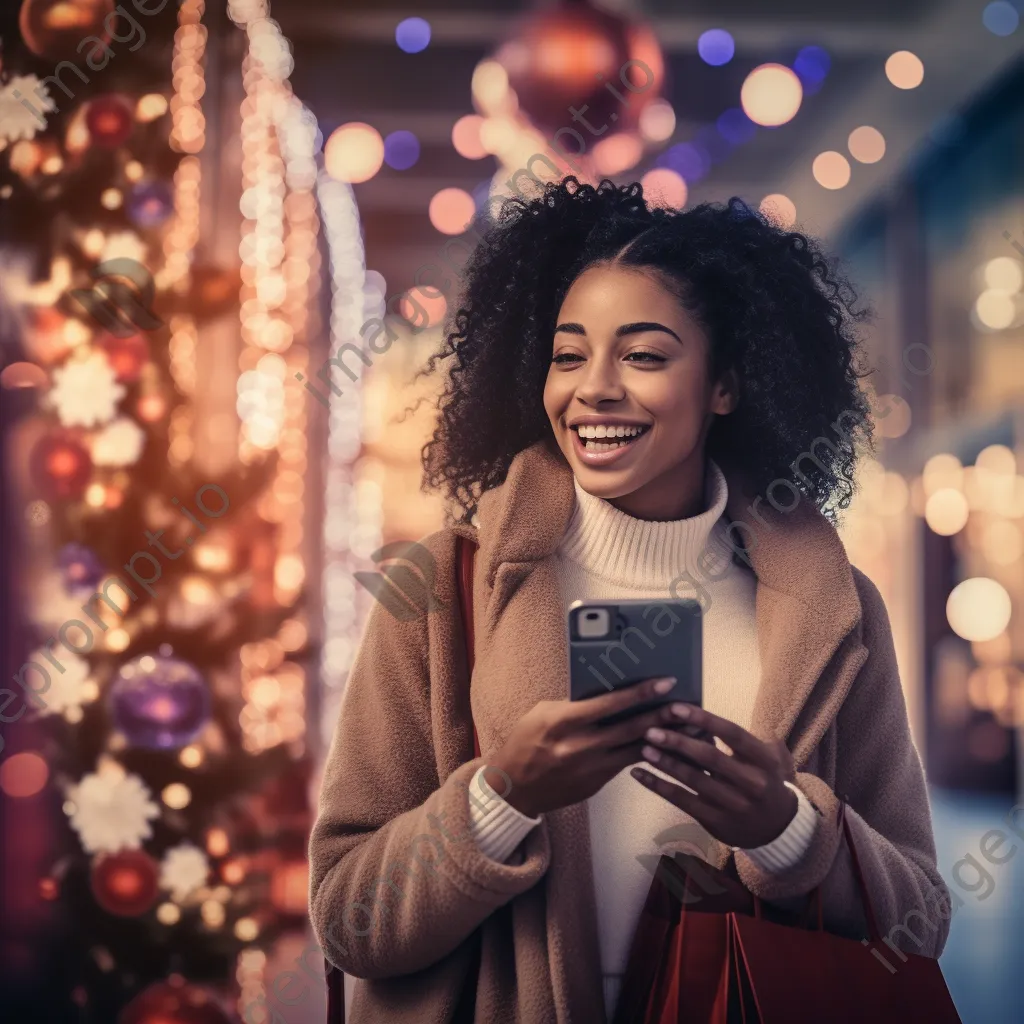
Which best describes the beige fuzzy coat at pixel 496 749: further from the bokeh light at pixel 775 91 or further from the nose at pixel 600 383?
the bokeh light at pixel 775 91

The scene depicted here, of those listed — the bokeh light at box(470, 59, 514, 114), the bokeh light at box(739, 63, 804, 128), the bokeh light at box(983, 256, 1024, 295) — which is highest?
the bokeh light at box(739, 63, 804, 128)

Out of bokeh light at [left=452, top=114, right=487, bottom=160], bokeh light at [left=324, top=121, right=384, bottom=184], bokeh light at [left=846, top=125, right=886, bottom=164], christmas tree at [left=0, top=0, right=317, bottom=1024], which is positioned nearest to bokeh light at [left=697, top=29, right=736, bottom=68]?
bokeh light at [left=452, top=114, right=487, bottom=160]

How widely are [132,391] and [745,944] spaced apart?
5.79 ft

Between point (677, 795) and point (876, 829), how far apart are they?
1.16 feet

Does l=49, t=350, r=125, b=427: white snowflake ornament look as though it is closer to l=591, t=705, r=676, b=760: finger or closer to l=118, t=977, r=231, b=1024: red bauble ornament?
l=118, t=977, r=231, b=1024: red bauble ornament

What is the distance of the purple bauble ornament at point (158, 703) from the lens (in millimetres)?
2236

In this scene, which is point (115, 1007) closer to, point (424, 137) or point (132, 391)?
point (132, 391)

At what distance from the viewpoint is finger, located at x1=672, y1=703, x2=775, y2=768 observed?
108 cm

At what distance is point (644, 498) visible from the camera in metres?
1.39

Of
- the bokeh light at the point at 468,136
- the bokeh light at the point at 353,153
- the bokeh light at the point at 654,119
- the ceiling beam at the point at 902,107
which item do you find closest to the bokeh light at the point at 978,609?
the ceiling beam at the point at 902,107

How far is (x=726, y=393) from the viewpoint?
4.71ft

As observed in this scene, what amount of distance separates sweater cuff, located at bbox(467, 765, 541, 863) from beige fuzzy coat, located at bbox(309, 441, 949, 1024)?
0.04 feet

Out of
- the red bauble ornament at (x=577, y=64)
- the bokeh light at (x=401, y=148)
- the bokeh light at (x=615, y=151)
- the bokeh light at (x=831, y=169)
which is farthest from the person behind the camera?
the bokeh light at (x=831, y=169)

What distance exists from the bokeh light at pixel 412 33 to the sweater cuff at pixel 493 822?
4.59m
